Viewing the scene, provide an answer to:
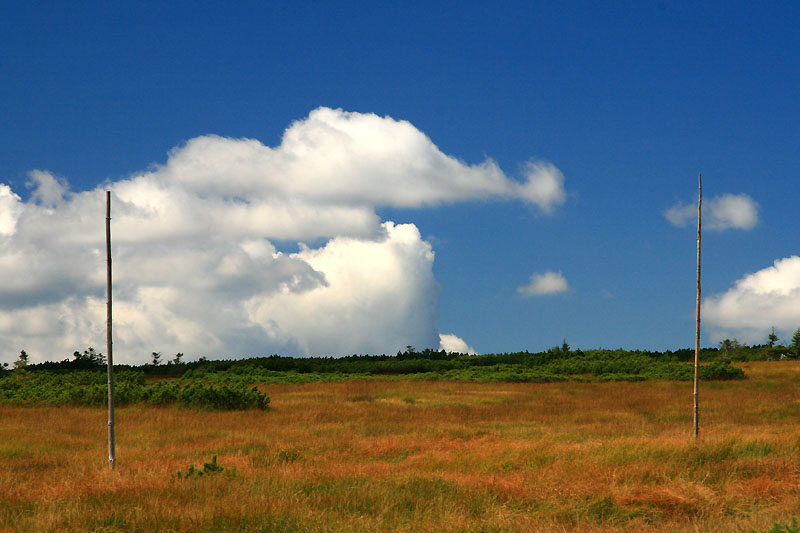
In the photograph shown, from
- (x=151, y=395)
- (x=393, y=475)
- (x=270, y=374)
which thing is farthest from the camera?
(x=270, y=374)

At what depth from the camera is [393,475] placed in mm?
11938

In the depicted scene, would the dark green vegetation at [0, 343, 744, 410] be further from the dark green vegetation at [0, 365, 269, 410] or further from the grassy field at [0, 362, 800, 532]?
the grassy field at [0, 362, 800, 532]

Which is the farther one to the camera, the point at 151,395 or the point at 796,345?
the point at 796,345

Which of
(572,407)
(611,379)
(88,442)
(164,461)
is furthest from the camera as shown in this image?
(611,379)

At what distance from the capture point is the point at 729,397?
3247 centimetres

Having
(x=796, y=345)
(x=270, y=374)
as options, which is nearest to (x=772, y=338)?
(x=796, y=345)

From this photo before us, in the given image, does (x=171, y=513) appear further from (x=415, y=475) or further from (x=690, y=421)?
(x=690, y=421)

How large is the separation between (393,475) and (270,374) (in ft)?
158

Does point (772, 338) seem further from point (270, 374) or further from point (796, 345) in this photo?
point (270, 374)

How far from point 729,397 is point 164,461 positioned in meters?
28.7

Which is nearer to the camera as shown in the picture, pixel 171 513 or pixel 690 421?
pixel 171 513

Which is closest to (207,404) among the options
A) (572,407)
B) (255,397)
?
(255,397)

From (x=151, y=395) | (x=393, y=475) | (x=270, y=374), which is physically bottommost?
(x=270, y=374)

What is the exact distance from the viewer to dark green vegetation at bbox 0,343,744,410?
2872cm
